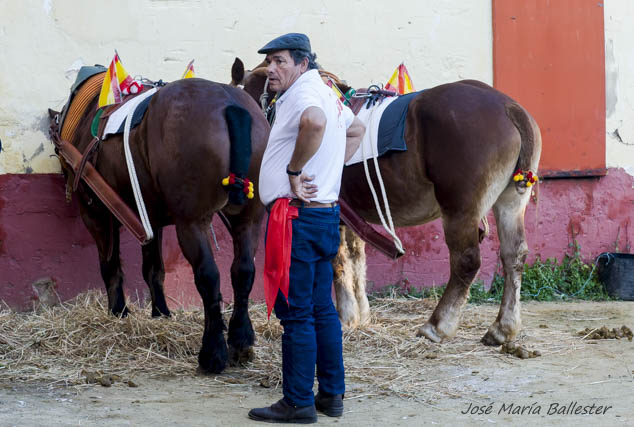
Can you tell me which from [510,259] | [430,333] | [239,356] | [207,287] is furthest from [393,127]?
[239,356]

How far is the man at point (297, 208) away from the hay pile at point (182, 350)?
687mm

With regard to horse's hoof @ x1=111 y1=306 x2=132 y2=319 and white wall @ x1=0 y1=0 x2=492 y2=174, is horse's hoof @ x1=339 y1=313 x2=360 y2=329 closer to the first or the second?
horse's hoof @ x1=111 y1=306 x2=132 y2=319

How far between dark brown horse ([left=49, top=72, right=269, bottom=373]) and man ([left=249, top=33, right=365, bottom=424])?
779mm

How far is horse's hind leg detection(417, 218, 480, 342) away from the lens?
536 cm

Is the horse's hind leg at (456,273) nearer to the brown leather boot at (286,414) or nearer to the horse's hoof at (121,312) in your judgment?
the brown leather boot at (286,414)

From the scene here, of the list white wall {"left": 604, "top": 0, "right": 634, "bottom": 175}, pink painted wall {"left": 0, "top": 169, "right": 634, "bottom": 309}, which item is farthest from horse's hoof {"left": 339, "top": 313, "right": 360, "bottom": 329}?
white wall {"left": 604, "top": 0, "right": 634, "bottom": 175}

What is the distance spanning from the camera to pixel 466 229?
5.34 meters

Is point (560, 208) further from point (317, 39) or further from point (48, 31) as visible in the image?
point (48, 31)

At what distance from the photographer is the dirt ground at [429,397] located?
3865 millimetres

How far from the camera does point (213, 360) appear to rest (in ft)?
15.1

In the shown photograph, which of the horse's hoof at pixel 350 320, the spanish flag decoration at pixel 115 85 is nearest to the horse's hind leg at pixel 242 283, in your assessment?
the horse's hoof at pixel 350 320

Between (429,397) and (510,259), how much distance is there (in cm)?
166

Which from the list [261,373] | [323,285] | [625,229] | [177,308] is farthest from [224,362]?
[625,229]

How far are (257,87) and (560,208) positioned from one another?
3291mm
